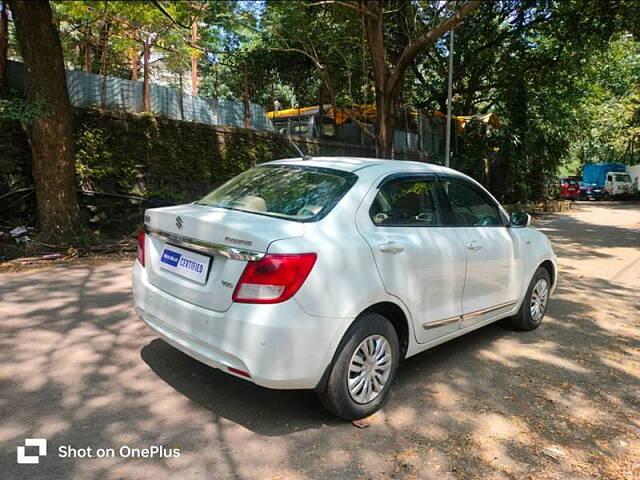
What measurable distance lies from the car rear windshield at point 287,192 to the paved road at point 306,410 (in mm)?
1266

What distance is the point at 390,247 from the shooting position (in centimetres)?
324

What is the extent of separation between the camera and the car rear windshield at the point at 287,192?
128 inches

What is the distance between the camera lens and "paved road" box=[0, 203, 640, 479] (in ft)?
8.87

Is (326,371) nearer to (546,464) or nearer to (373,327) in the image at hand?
(373,327)

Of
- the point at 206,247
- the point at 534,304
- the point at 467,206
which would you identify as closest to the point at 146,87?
the point at 467,206

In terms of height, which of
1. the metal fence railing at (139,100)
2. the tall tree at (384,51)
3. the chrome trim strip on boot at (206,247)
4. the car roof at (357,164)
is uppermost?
the tall tree at (384,51)

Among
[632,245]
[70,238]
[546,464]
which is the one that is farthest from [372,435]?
[632,245]

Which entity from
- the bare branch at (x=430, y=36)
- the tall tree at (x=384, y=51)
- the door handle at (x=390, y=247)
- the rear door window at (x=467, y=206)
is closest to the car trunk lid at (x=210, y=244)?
the door handle at (x=390, y=247)

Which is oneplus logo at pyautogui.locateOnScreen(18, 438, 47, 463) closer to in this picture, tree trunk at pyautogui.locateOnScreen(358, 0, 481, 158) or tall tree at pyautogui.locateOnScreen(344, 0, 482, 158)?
tall tree at pyautogui.locateOnScreen(344, 0, 482, 158)

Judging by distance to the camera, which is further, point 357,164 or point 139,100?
point 139,100

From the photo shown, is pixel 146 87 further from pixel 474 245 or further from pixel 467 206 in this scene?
pixel 474 245

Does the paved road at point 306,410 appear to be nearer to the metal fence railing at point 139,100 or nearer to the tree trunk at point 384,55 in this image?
the metal fence railing at point 139,100

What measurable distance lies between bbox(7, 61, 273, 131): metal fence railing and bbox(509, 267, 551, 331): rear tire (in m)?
8.17

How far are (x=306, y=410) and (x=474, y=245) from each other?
1.86 meters
